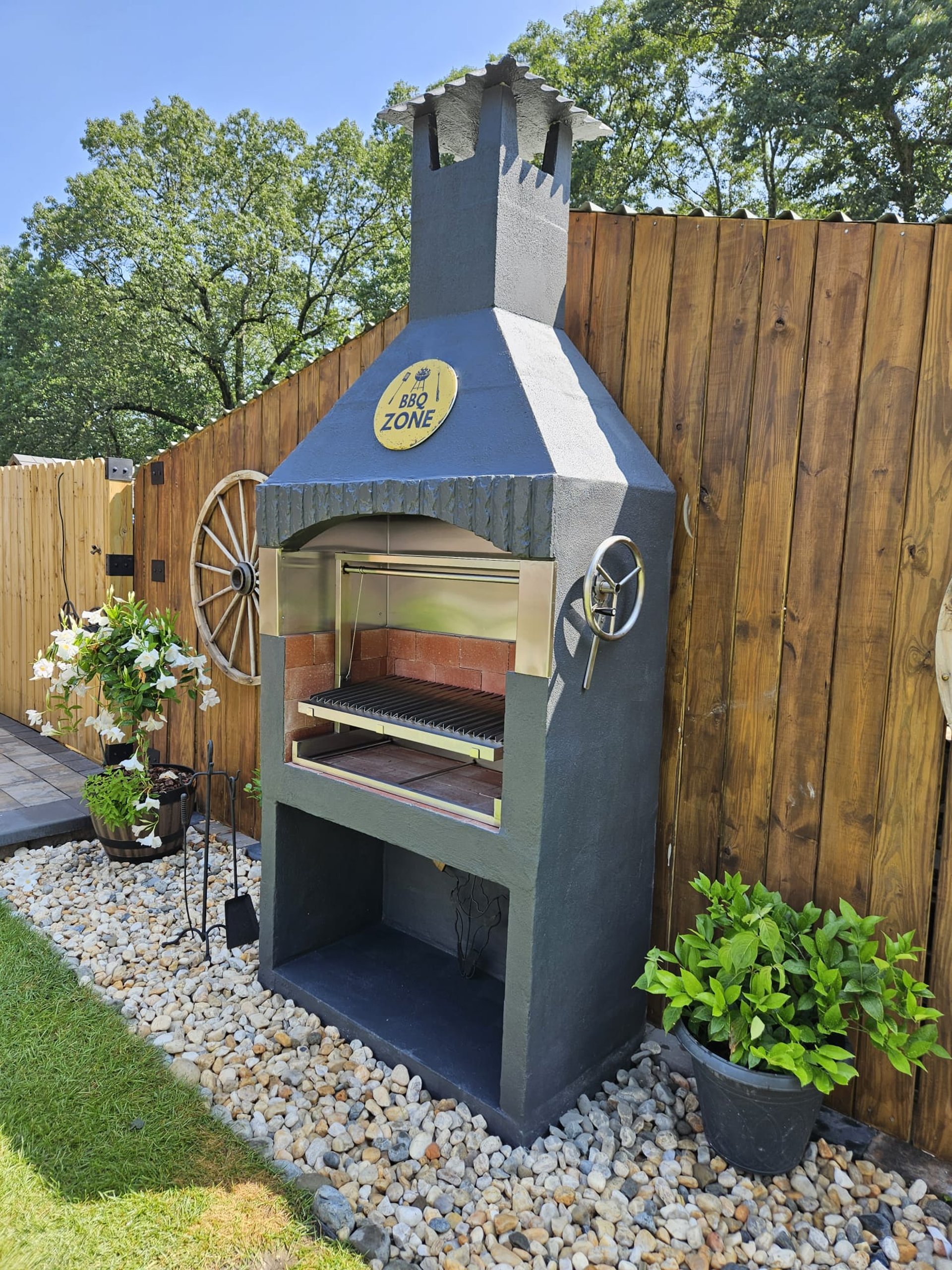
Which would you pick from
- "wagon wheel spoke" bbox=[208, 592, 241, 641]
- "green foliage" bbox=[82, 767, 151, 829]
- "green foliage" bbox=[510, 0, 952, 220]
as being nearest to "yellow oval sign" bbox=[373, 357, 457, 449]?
"wagon wheel spoke" bbox=[208, 592, 241, 641]

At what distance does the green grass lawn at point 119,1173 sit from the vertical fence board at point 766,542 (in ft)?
5.05

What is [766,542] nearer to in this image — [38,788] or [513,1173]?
[513,1173]

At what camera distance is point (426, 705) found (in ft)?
8.59

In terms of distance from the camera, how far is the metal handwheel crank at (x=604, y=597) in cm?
200

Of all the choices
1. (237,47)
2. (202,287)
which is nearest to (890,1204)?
(237,47)

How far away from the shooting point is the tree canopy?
11.1 m

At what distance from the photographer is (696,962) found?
2041 mm

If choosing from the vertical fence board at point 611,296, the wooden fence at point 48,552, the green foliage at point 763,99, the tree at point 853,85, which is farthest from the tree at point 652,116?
the vertical fence board at point 611,296

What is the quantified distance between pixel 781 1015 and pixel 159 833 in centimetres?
301

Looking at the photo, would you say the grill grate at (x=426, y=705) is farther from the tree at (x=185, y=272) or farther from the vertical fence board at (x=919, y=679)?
the tree at (x=185, y=272)

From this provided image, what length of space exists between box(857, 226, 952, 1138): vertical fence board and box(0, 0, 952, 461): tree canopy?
11383mm

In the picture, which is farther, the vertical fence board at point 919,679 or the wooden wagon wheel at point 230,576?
the wooden wagon wheel at point 230,576

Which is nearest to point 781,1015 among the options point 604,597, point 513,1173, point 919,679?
point 513,1173

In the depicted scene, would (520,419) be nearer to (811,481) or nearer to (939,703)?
(811,481)
